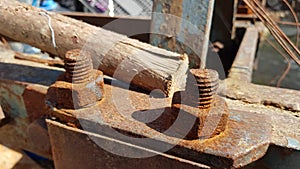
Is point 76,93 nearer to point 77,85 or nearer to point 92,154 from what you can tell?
point 77,85

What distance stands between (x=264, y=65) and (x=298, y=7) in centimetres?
270

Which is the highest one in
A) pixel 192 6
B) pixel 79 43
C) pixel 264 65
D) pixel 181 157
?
pixel 192 6

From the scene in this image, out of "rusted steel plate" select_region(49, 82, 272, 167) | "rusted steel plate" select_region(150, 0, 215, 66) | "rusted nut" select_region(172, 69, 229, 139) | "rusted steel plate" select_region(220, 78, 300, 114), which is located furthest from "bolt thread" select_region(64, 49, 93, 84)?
"rusted steel plate" select_region(220, 78, 300, 114)

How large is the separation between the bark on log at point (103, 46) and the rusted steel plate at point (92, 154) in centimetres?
28

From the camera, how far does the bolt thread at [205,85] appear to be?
3.27 ft

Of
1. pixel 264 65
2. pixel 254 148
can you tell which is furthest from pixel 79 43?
pixel 264 65

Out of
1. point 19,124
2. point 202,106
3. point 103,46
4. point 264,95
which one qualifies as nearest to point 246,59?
point 264,95

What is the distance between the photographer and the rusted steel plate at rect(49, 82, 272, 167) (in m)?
1.00

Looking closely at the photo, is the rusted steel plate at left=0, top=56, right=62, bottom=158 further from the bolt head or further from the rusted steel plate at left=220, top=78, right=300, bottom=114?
the rusted steel plate at left=220, top=78, right=300, bottom=114

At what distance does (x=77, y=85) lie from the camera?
1.15 metres

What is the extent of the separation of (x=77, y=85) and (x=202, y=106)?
419 millimetres

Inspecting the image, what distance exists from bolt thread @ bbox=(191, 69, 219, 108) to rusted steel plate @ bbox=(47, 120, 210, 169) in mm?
183

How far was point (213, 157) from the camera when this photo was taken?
3.25 ft

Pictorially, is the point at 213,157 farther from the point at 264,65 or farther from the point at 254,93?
the point at 264,65
